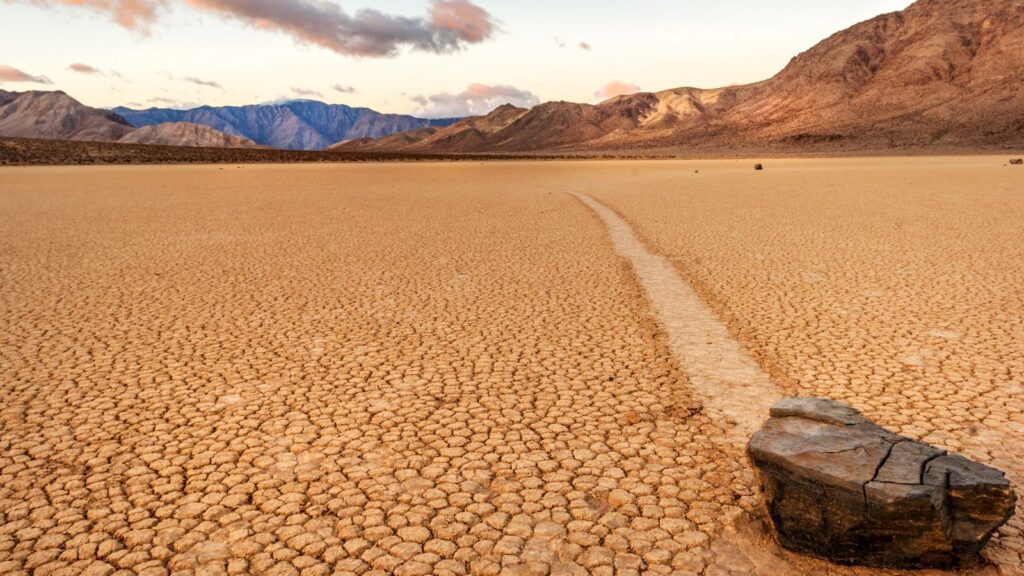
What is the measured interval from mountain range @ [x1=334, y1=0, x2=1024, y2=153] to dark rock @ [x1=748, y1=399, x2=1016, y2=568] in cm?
7657

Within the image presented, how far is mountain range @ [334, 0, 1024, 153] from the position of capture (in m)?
71.6

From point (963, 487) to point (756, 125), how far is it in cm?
10344

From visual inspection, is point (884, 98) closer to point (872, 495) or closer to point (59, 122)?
point (872, 495)

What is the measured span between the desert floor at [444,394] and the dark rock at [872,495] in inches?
6.5

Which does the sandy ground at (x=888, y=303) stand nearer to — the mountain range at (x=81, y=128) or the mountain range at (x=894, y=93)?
the mountain range at (x=894, y=93)

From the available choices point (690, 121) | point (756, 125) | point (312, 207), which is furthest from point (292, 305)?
point (690, 121)

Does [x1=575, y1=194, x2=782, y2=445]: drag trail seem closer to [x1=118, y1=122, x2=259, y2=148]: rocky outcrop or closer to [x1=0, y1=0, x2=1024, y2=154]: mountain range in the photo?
[x1=0, y1=0, x2=1024, y2=154]: mountain range

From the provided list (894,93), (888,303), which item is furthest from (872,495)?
(894,93)

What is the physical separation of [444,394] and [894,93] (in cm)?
9973

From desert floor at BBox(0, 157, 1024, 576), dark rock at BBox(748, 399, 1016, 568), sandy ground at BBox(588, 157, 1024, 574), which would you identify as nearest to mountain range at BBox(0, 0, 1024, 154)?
sandy ground at BBox(588, 157, 1024, 574)

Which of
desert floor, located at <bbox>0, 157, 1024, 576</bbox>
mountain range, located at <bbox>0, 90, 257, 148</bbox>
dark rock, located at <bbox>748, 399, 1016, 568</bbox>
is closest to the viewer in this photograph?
dark rock, located at <bbox>748, 399, 1016, 568</bbox>

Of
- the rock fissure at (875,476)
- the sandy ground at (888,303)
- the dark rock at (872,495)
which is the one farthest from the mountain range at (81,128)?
the rock fissure at (875,476)

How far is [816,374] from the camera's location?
434 centimetres

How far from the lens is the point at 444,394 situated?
4090 millimetres
